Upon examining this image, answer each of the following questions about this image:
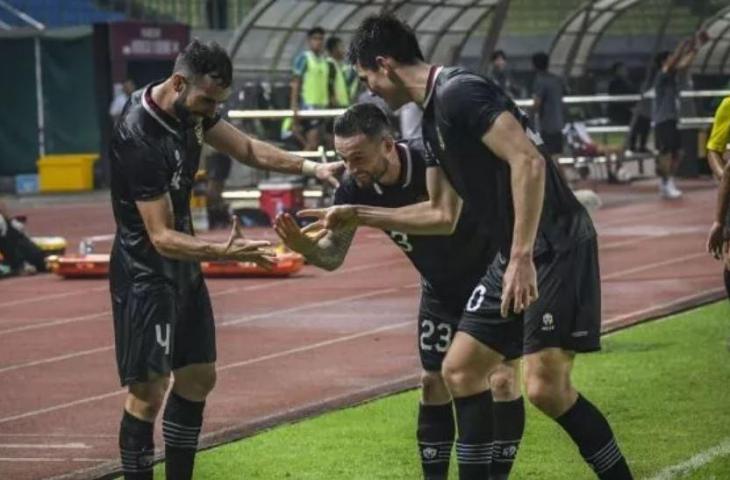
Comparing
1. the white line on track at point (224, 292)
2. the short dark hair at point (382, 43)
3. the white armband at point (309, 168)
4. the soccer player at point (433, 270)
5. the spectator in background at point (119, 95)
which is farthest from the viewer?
the spectator in background at point (119, 95)

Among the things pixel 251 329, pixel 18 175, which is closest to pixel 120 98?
pixel 18 175

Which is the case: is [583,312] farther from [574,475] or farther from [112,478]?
[112,478]

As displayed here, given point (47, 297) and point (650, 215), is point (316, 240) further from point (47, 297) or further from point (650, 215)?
point (650, 215)

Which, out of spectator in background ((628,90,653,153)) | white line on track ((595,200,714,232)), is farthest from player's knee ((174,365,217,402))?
spectator in background ((628,90,653,153))

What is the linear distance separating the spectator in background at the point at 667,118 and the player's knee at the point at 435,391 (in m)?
22.5

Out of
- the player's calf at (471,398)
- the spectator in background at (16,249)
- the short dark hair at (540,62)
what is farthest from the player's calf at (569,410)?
the short dark hair at (540,62)

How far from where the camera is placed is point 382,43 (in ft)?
28.1

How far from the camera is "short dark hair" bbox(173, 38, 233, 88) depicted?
9.15m

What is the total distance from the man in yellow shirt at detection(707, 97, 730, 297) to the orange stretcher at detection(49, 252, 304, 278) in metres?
8.43

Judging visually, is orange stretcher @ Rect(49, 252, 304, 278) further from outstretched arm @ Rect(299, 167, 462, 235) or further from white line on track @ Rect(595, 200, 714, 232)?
outstretched arm @ Rect(299, 167, 462, 235)

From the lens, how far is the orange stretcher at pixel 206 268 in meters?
22.0

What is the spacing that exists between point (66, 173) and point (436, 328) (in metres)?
30.0

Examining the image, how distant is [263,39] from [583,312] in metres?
22.9

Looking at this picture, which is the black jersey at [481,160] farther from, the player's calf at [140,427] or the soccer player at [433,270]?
the player's calf at [140,427]
